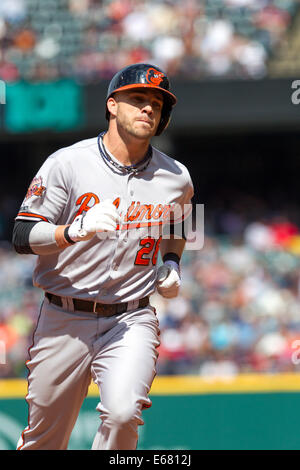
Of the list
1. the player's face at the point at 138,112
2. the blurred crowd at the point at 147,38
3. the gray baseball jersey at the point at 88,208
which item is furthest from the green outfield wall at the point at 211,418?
the blurred crowd at the point at 147,38

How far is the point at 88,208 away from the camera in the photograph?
322 cm

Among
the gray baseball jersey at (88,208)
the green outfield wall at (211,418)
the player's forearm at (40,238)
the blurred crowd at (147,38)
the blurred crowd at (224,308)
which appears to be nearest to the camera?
the player's forearm at (40,238)

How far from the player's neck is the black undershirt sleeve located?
52 centimetres

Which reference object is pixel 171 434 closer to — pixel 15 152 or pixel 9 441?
pixel 9 441

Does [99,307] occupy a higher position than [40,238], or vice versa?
[40,238]

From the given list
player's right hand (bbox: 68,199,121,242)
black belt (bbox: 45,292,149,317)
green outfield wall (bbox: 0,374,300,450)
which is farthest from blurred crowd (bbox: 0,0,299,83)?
player's right hand (bbox: 68,199,121,242)

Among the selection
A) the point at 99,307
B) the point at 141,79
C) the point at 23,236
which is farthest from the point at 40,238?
the point at 141,79

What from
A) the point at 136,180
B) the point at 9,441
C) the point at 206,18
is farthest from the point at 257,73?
the point at 136,180

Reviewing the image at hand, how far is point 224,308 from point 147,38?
15.8 ft

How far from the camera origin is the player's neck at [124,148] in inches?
131

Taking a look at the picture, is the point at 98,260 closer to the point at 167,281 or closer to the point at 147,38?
the point at 167,281

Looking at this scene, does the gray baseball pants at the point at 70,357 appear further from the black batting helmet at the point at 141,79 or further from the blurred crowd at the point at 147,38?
the blurred crowd at the point at 147,38

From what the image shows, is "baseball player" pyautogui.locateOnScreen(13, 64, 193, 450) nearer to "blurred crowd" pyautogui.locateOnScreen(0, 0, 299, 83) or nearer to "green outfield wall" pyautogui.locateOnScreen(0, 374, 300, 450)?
"green outfield wall" pyautogui.locateOnScreen(0, 374, 300, 450)

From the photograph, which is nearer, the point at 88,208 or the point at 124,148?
the point at 88,208
